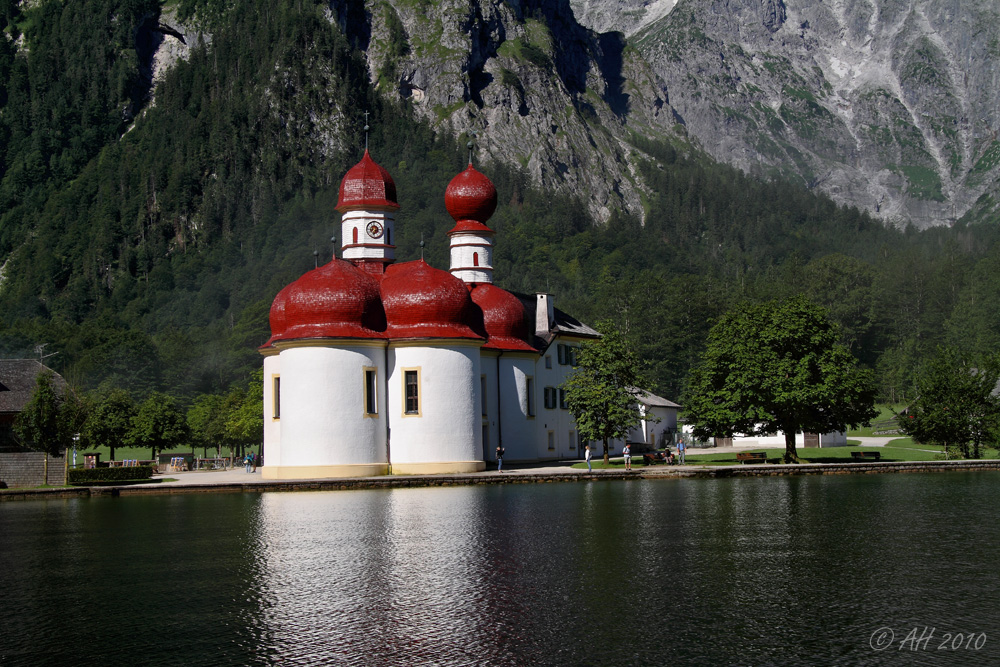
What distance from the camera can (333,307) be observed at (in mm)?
53531

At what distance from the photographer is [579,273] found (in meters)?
177

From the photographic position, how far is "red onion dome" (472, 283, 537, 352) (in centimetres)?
6162

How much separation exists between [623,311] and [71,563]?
334 feet

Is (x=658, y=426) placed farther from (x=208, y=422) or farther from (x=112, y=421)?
(x=112, y=421)

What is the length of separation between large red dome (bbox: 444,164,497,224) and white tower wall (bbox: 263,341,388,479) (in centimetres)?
1468

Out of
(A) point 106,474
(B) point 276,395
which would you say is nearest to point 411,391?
(B) point 276,395

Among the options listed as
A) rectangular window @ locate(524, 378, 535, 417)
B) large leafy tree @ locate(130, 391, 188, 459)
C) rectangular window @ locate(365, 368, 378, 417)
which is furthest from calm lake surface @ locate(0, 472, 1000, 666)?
large leafy tree @ locate(130, 391, 188, 459)

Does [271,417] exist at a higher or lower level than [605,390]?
lower

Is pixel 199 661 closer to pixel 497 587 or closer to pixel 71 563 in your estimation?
pixel 497 587

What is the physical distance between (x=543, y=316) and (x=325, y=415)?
62.2 feet

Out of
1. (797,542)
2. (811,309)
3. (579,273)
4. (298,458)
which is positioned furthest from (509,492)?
(579,273)

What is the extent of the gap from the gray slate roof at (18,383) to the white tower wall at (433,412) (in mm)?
22051

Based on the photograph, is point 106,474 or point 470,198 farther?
point 470,198

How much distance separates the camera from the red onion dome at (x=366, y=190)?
6209cm
